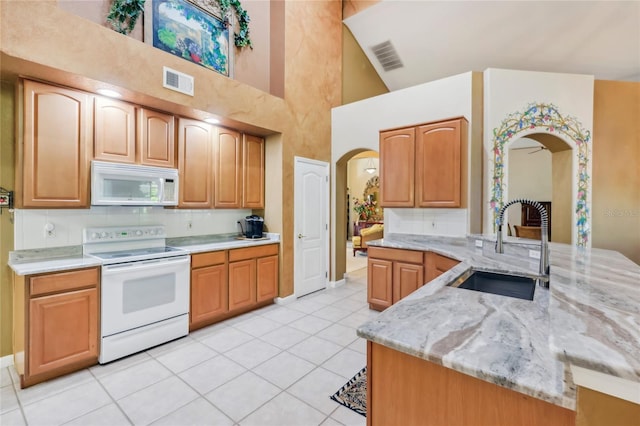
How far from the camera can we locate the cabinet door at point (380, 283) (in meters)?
3.77

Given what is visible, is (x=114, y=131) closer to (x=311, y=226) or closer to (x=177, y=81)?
(x=177, y=81)

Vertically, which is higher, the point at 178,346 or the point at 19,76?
the point at 19,76

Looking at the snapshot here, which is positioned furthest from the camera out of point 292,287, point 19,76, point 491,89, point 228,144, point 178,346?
point 292,287

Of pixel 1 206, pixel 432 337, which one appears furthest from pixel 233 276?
pixel 432 337

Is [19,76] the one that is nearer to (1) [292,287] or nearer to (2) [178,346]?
(2) [178,346]

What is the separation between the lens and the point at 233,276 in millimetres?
3674

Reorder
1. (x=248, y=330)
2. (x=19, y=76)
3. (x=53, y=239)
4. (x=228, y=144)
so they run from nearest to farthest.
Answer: (x=19, y=76)
(x=53, y=239)
(x=248, y=330)
(x=228, y=144)

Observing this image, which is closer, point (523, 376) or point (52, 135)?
point (523, 376)

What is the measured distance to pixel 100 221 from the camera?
121 inches

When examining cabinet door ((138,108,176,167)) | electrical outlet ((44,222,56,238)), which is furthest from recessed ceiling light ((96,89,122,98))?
electrical outlet ((44,222,56,238))

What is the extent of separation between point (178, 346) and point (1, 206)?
1.99 m

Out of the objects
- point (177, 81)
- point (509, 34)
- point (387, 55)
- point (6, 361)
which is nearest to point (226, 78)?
point (177, 81)

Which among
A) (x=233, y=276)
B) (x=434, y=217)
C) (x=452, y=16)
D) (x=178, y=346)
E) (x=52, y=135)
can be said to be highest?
(x=452, y=16)

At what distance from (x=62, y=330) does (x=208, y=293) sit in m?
1.31
